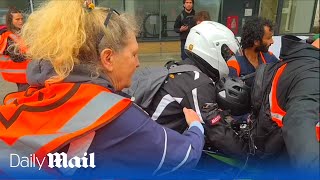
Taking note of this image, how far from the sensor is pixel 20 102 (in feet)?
4.75

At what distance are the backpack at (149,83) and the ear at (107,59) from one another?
1.99ft

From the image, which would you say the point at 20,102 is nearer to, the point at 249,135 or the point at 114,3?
the point at 249,135

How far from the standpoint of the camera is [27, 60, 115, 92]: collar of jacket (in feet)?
4.63

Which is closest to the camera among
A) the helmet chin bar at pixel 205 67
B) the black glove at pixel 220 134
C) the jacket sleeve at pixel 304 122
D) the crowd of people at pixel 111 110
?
the jacket sleeve at pixel 304 122

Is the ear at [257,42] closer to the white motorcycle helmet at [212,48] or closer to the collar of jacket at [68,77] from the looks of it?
the white motorcycle helmet at [212,48]

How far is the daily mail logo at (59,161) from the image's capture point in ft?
4.23

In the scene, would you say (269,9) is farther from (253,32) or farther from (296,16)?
(253,32)

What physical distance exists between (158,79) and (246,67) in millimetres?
1821

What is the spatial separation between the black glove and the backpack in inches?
13.4

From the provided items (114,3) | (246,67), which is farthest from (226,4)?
(246,67)

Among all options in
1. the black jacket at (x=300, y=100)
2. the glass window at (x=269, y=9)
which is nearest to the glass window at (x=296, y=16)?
the glass window at (x=269, y=9)

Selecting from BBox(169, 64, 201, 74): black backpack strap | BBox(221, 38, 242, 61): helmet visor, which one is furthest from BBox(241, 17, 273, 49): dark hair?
BBox(169, 64, 201, 74): black backpack strap

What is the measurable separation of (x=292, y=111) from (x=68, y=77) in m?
0.88

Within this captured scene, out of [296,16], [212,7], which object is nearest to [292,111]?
[212,7]
